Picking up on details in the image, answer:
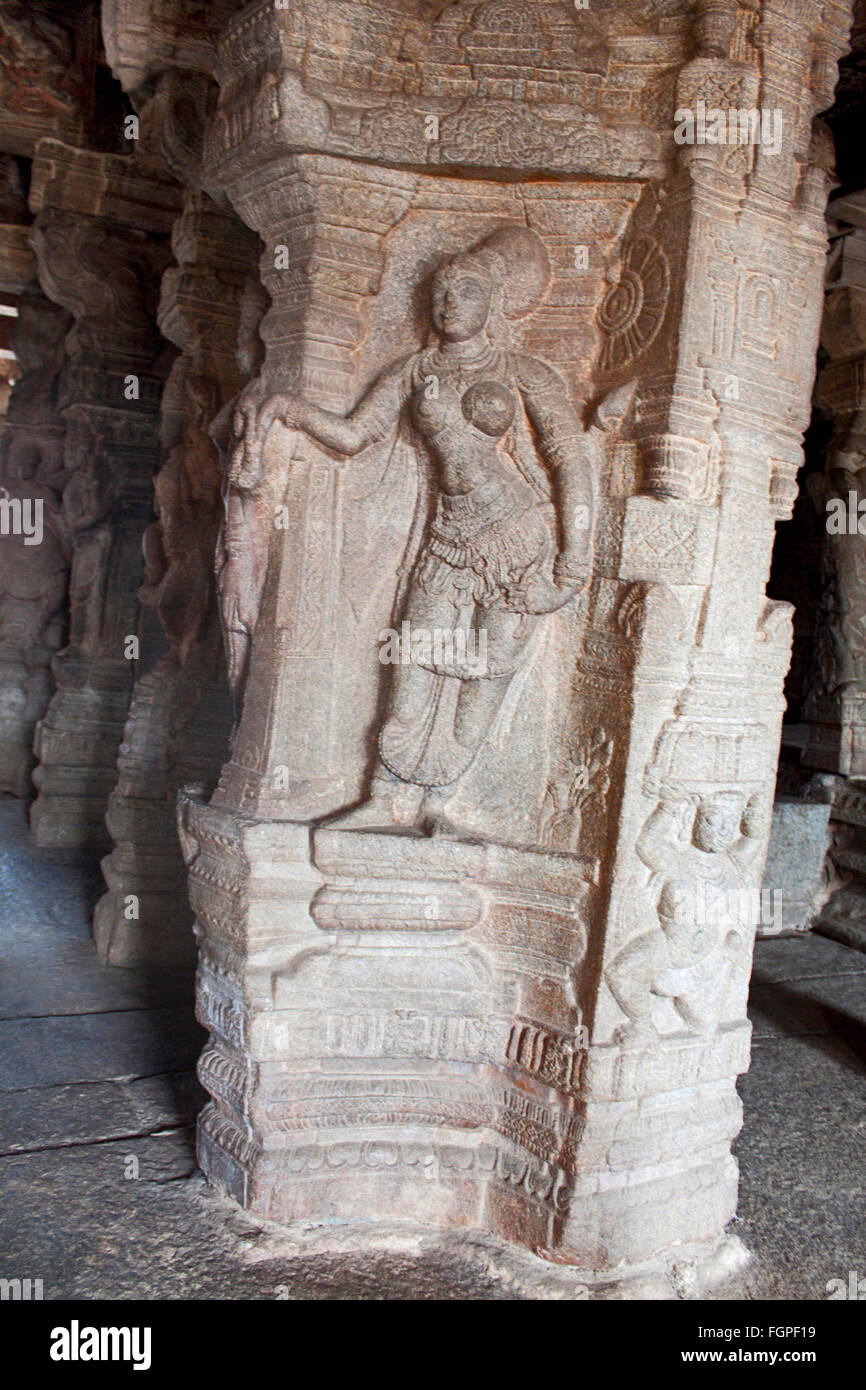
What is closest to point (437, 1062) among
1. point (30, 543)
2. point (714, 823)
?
point (714, 823)

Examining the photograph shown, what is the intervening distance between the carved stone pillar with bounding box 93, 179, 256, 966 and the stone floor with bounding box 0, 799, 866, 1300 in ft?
1.16

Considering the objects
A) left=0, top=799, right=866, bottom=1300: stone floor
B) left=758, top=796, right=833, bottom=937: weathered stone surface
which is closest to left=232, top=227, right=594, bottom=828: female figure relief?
left=0, top=799, right=866, bottom=1300: stone floor

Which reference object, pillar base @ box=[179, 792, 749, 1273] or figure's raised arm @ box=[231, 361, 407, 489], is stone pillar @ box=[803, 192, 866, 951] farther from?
figure's raised arm @ box=[231, 361, 407, 489]

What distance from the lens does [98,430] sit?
22.7 ft

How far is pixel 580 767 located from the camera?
321 cm

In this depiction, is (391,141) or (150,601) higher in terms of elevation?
(391,141)

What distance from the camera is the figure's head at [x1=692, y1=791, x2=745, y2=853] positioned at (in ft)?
10.3

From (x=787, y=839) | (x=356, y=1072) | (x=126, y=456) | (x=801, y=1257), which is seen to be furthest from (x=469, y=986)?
(x=126, y=456)

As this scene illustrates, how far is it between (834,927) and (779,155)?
4.59m

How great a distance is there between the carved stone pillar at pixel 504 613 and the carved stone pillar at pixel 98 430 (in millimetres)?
2997

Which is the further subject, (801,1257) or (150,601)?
(150,601)

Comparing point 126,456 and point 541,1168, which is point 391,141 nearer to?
point 541,1168

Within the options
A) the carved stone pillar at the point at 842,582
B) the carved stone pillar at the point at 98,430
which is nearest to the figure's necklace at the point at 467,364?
the carved stone pillar at the point at 98,430

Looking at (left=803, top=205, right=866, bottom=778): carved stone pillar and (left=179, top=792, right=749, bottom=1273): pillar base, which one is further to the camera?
(left=803, top=205, right=866, bottom=778): carved stone pillar
